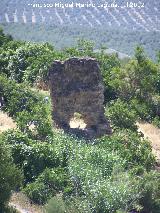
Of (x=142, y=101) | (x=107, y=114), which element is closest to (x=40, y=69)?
(x=142, y=101)

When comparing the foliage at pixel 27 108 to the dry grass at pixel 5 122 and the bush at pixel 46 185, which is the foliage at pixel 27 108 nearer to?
the dry grass at pixel 5 122

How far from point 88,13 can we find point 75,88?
29105 millimetres

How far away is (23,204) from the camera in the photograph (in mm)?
15414

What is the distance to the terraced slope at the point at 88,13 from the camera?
47.8 m

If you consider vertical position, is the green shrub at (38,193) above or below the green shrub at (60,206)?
below

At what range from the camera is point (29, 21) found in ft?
170

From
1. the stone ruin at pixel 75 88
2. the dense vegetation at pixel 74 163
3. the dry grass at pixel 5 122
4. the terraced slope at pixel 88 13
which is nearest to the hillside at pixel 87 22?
the terraced slope at pixel 88 13

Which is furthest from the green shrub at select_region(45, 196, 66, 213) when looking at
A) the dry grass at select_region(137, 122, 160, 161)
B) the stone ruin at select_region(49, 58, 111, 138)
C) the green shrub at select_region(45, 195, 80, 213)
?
the dry grass at select_region(137, 122, 160, 161)

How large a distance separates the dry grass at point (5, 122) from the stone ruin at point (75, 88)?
1826mm

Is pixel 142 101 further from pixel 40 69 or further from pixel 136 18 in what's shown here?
pixel 136 18

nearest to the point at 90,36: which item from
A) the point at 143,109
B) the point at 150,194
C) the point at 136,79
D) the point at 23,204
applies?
the point at 136,79

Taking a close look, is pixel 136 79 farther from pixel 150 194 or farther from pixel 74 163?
pixel 150 194

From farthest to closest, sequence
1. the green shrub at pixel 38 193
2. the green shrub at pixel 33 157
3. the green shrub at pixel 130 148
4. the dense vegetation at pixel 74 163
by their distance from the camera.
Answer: the green shrub at pixel 130 148
the green shrub at pixel 33 157
the green shrub at pixel 38 193
the dense vegetation at pixel 74 163

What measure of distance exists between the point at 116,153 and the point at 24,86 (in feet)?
26.1
